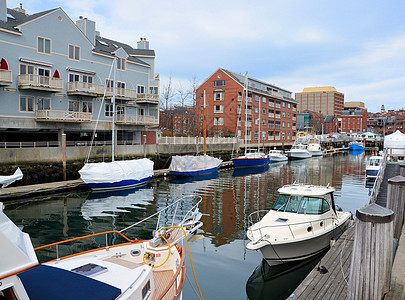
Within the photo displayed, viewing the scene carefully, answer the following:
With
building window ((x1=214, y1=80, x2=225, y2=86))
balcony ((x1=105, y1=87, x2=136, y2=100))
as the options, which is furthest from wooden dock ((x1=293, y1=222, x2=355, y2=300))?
building window ((x1=214, y1=80, x2=225, y2=86))

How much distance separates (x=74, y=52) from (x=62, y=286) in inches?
1467

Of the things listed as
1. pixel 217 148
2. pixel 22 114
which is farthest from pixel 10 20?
pixel 217 148

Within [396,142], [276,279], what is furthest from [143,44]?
[276,279]

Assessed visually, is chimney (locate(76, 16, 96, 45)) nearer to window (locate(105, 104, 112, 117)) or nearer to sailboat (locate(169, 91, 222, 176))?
window (locate(105, 104, 112, 117))

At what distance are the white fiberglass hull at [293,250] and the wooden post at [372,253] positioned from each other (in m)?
5.97

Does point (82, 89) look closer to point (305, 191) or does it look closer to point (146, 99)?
point (146, 99)

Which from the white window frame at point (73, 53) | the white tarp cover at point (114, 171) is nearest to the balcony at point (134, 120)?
the white window frame at point (73, 53)

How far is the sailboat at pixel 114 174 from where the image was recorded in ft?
90.4

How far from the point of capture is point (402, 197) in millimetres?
8344

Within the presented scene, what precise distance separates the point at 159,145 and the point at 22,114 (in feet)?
54.6

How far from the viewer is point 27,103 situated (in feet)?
110

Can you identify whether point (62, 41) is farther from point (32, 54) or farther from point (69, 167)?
point (69, 167)

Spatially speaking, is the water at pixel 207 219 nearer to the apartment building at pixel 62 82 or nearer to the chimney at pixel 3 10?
the apartment building at pixel 62 82

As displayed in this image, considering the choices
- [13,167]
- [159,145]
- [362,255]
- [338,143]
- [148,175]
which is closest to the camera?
[362,255]
